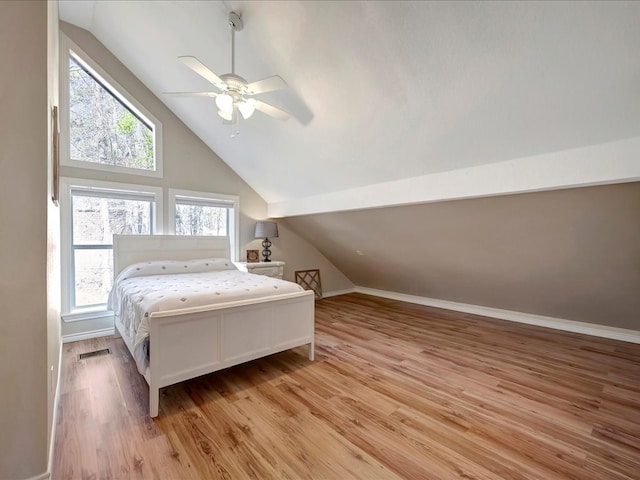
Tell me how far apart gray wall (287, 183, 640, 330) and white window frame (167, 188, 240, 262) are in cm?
111

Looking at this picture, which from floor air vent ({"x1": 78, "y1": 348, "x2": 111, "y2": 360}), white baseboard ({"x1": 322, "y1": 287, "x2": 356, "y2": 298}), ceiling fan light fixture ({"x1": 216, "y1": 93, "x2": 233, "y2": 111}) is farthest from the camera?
Result: white baseboard ({"x1": 322, "y1": 287, "x2": 356, "y2": 298})

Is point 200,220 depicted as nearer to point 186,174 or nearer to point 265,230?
point 186,174

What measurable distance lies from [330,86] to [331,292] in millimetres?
4324

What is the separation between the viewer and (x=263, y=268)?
464 centimetres

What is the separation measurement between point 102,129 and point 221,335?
10.8ft

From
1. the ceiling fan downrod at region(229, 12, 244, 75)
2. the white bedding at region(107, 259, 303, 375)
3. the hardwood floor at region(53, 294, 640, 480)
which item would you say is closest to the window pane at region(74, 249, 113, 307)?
the white bedding at region(107, 259, 303, 375)

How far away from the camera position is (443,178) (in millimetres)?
2869

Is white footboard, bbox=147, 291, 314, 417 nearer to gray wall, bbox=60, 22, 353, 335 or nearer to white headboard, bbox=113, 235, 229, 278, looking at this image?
white headboard, bbox=113, 235, 229, 278

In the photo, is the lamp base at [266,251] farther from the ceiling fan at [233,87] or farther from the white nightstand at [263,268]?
the ceiling fan at [233,87]

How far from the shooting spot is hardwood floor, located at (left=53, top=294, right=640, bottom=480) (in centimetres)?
156

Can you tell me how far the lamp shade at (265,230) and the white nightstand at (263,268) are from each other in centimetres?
47

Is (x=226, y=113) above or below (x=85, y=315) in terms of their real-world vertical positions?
above

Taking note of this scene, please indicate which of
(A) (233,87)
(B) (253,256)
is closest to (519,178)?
(A) (233,87)

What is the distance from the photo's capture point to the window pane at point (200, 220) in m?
4.33
